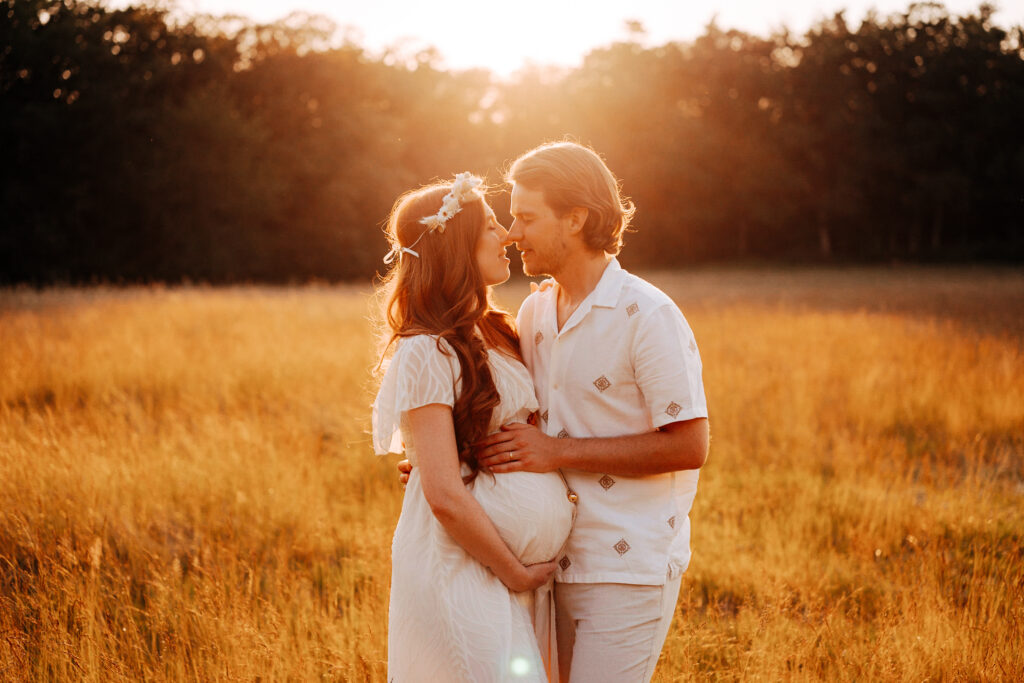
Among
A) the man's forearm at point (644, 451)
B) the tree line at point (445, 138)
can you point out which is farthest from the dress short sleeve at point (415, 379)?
the tree line at point (445, 138)

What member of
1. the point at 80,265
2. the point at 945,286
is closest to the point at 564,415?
the point at 945,286

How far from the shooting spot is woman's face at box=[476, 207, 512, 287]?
259cm

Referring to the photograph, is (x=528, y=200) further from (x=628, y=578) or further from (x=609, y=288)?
(x=628, y=578)

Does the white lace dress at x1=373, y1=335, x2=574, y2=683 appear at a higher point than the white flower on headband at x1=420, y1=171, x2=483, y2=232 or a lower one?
lower

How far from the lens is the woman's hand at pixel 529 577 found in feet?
7.96

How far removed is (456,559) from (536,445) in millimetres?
419

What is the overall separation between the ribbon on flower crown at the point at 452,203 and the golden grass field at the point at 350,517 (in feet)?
3.04

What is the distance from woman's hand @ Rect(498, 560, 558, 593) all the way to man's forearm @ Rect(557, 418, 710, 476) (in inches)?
12.8

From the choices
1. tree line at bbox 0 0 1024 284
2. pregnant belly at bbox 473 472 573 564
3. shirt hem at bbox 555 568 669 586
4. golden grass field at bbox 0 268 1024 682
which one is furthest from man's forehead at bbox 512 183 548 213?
tree line at bbox 0 0 1024 284

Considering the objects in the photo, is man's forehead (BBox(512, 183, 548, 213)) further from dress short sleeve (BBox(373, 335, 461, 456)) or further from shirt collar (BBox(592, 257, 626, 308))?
dress short sleeve (BBox(373, 335, 461, 456))

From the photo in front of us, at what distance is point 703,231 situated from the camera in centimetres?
5053

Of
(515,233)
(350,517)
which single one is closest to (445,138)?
(350,517)

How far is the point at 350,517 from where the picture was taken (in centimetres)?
545

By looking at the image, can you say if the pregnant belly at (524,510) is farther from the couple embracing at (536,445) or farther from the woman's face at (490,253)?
the woman's face at (490,253)
